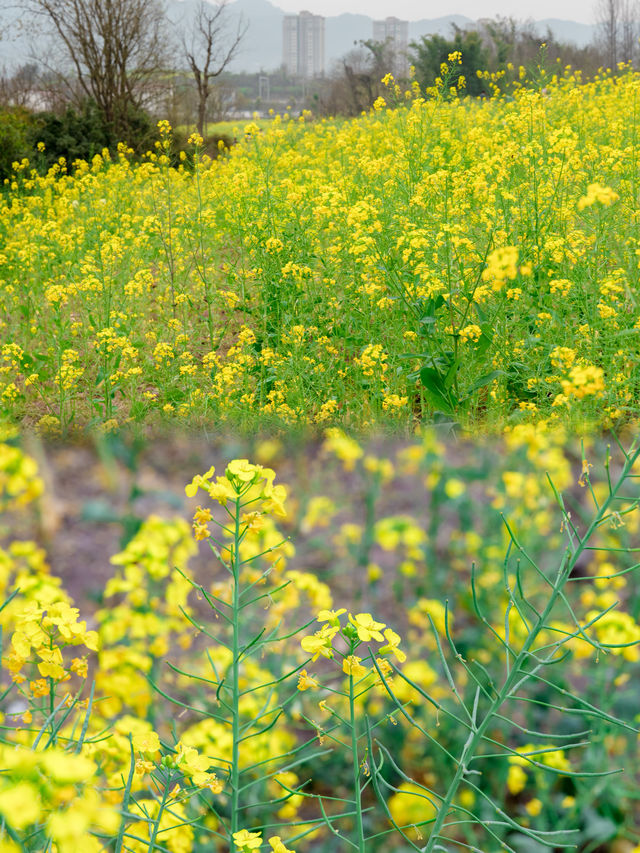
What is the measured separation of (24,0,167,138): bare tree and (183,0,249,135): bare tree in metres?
0.81

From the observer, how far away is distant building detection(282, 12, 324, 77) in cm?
10075

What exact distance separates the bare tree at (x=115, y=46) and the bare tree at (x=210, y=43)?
812mm

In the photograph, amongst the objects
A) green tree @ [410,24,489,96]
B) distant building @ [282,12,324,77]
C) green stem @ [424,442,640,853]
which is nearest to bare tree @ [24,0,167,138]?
green tree @ [410,24,489,96]

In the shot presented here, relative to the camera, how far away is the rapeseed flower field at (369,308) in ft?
10.6

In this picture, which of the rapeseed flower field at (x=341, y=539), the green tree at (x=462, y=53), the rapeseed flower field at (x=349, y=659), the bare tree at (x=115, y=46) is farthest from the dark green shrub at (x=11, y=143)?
the green tree at (x=462, y=53)

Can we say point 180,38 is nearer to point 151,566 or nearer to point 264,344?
point 264,344

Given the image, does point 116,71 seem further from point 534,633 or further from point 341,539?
point 534,633

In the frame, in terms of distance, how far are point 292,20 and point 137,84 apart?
413ft

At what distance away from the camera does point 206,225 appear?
20.0 feet

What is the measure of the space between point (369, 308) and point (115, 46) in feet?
36.9

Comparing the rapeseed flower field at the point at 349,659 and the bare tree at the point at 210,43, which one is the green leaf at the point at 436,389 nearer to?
the rapeseed flower field at the point at 349,659

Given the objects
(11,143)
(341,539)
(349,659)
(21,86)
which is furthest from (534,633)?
(21,86)

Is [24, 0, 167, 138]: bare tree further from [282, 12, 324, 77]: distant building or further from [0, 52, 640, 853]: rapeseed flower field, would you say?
[282, 12, 324, 77]: distant building

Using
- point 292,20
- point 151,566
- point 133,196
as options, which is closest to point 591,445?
point 151,566
